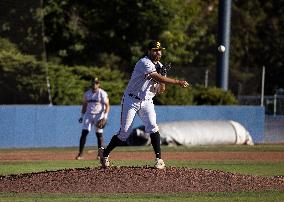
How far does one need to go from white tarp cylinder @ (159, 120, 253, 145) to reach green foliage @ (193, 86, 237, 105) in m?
3.29

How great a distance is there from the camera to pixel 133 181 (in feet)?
44.2

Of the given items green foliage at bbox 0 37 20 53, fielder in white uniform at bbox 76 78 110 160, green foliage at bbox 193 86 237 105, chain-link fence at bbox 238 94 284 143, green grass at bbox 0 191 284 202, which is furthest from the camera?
green foliage at bbox 193 86 237 105

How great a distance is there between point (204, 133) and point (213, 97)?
17.1 ft

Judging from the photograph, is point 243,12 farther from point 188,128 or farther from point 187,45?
point 188,128

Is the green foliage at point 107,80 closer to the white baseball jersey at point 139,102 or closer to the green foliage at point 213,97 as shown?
the green foliage at point 213,97

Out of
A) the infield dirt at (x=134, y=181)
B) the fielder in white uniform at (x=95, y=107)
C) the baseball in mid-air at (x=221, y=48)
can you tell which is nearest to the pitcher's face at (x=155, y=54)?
the infield dirt at (x=134, y=181)

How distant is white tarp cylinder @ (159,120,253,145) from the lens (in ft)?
97.1

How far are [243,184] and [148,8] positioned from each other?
30.4 m

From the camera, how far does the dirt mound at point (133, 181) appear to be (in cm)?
1319

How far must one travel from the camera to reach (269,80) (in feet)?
179

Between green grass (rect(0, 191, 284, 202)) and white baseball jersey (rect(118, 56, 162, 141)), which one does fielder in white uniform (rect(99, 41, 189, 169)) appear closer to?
white baseball jersey (rect(118, 56, 162, 141))

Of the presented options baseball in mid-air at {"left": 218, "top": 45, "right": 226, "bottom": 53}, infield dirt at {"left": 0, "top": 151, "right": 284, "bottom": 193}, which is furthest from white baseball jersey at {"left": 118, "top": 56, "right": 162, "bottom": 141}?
baseball in mid-air at {"left": 218, "top": 45, "right": 226, "bottom": 53}


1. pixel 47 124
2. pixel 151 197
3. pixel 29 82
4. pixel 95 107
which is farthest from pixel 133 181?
pixel 29 82

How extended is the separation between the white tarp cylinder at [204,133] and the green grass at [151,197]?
1669cm
